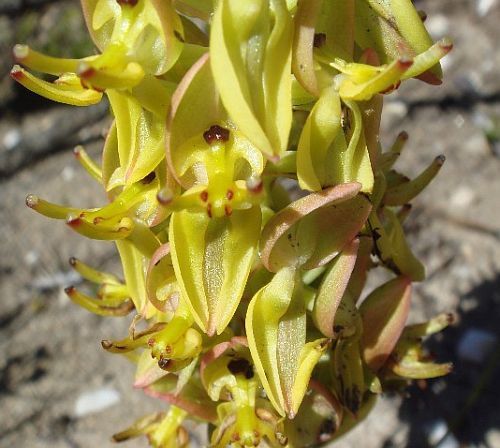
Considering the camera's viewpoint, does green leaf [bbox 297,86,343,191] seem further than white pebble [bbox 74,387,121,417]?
No

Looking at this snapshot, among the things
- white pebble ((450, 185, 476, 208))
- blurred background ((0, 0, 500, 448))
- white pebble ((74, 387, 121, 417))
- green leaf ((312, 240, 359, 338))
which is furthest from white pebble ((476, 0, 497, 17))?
green leaf ((312, 240, 359, 338))

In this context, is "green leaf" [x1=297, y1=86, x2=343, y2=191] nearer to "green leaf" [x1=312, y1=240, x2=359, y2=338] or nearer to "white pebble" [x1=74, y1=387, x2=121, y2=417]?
"green leaf" [x1=312, y1=240, x2=359, y2=338]

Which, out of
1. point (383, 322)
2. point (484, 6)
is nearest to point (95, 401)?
point (383, 322)

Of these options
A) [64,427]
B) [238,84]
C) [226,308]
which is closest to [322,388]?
[226,308]

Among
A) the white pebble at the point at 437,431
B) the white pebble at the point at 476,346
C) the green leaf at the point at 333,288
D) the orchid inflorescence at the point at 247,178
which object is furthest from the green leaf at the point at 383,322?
the white pebble at the point at 476,346

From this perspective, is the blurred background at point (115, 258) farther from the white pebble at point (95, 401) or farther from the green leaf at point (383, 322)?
the green leaf at point (383, 322)

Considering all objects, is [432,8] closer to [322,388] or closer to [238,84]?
[322,388]
